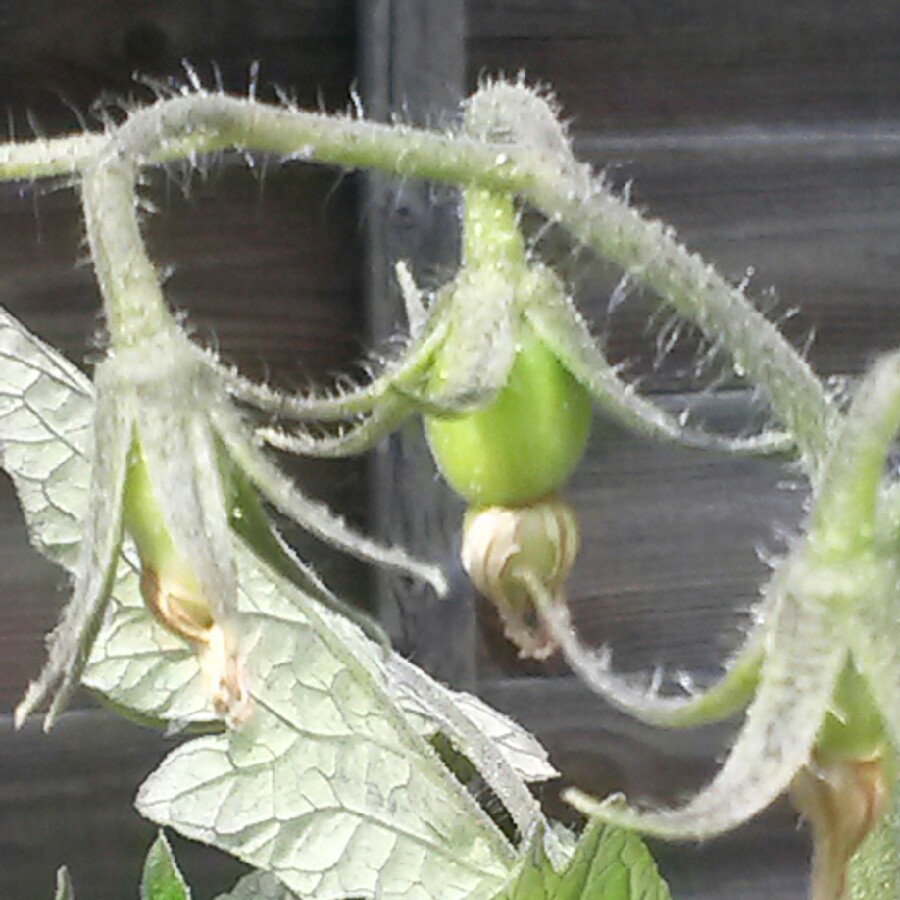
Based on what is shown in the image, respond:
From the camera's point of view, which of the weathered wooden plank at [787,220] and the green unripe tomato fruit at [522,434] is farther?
the weathered wooden plank at [787,220]

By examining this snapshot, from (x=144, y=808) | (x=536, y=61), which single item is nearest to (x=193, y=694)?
(x=144, y=808)

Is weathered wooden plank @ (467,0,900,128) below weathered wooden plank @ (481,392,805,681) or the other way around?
the other way around

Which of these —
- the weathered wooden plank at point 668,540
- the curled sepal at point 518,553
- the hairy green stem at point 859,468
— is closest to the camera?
the hairy green stem at point 859,468

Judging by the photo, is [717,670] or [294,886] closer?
[294,886]

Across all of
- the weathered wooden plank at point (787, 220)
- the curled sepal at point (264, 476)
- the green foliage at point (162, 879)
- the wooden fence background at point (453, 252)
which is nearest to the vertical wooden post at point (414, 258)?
the wooden fence background at point (453, 252)

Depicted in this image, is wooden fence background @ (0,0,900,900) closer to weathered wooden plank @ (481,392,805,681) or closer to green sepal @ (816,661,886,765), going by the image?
weathered wooden plank @ (481,392,805,681)

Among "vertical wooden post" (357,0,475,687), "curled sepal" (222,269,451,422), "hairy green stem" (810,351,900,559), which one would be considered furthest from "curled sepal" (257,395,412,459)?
"vertical wooden post" (357,0,475,687)

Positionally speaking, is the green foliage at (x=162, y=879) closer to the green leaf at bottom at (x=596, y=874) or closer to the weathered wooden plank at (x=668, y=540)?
the green leaf at bottom at (x=596, y=874)

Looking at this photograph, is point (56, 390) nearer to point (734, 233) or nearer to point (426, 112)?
point (426, 112)

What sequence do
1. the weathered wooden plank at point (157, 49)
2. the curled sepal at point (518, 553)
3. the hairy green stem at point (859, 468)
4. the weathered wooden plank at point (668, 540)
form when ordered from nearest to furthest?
the hairy green stem at point (859, 468) < the curled sepal at point (518, 553) < the weathered wooden plank at point (157, 49) < the weathered wooden plank at point (668, 540)
